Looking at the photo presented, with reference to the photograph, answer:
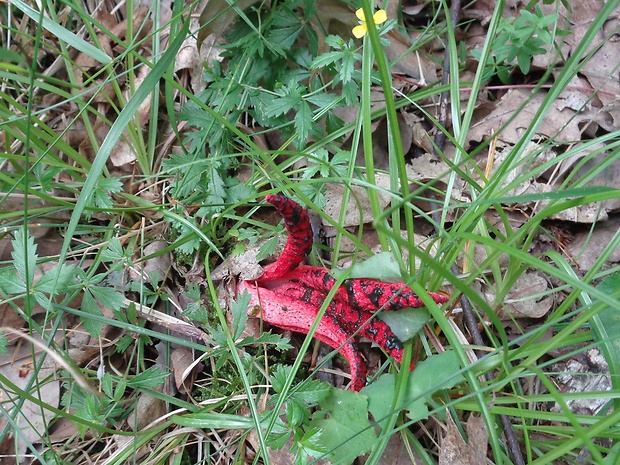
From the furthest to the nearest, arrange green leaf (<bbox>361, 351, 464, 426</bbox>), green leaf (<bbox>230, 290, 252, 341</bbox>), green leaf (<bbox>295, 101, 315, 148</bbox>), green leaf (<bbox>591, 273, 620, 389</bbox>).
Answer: green leaf (<bbox>295, 101, 315, 148</bbox>)
green leaf (<bbox>230, 290, 252, 341</bbox>)
green leaf (<bbox>361, 351, 464, 426</bbox>)
green leaf (<bbox>591, 273, 620, 389</bbox>)

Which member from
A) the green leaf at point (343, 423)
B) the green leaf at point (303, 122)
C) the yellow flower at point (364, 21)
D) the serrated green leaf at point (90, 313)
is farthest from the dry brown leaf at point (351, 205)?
the serrated green leaf at point (90, 313)

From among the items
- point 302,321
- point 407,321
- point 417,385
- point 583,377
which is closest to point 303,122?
point 302,321

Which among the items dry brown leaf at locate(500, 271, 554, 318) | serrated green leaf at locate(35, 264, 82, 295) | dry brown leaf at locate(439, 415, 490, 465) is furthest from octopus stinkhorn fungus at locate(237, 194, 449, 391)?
serrated green leaf at locate(35, 264, 82, 295)

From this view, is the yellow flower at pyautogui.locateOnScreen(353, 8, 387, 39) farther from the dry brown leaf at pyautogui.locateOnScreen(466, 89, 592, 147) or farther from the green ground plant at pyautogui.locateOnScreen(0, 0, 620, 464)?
the dry brown leaf at pyautogui.locateOnScreen(466, 89, 592, 147)

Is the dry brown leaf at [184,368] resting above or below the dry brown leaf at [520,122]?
below

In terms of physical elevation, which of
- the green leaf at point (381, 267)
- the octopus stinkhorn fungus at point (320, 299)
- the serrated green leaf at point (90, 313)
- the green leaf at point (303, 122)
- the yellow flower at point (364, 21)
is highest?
the yellow flower at point (364, 21)

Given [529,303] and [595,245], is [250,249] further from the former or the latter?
[595,245]

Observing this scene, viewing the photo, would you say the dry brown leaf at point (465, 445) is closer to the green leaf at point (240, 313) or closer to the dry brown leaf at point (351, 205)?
the green leaf at point (240, 313)

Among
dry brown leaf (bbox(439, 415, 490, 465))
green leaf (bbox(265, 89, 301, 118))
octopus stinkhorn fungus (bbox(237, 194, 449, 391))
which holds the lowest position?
Result: dry brown leaf (bbox(439, 415, 490, 465))
